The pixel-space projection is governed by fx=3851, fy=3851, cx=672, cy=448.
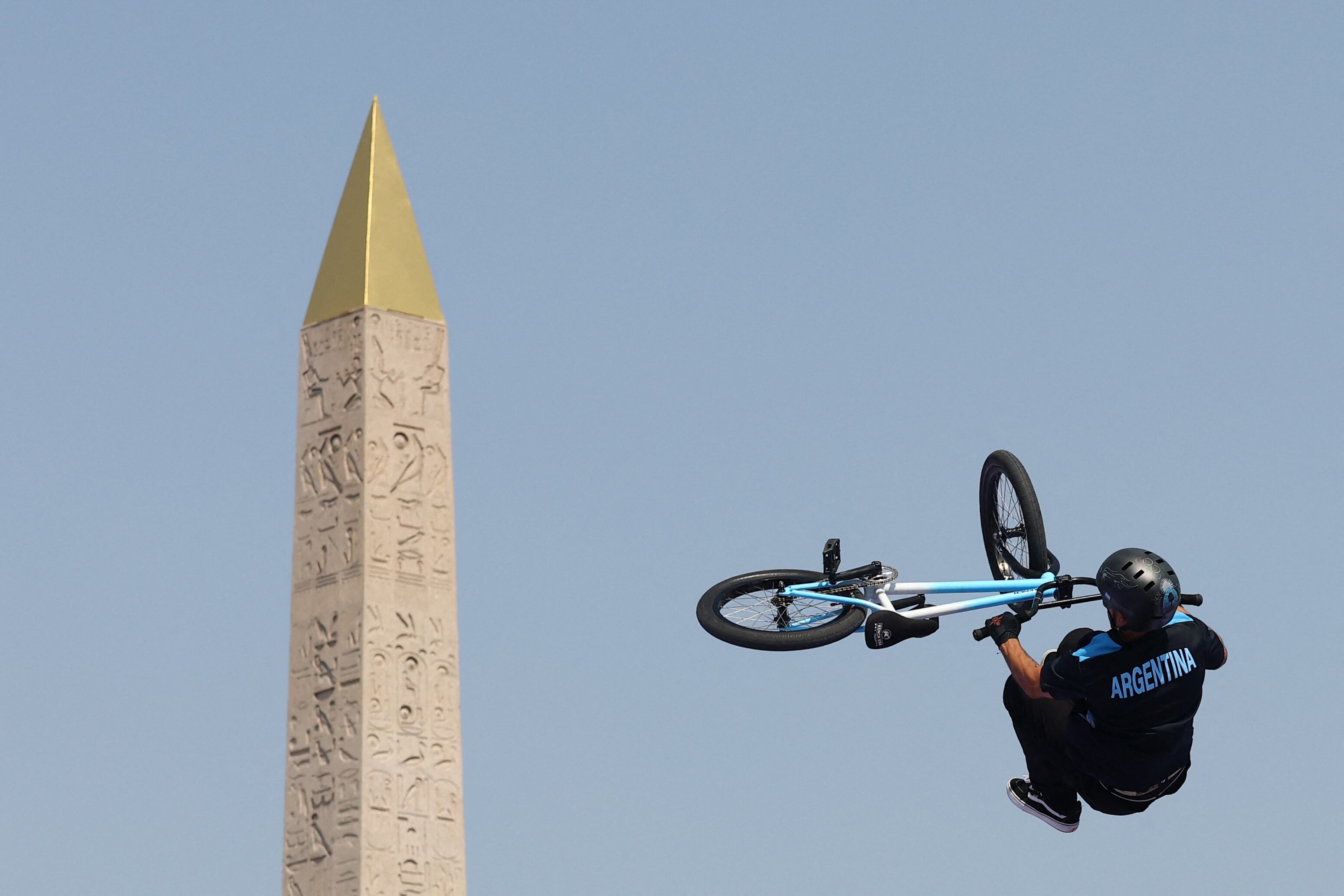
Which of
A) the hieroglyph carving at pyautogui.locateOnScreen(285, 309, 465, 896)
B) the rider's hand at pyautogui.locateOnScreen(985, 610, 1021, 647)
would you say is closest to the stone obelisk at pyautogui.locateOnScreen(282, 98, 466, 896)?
the hieroglyph carving at pyautogui.locateOnScreen(285, 309, 465, 896)

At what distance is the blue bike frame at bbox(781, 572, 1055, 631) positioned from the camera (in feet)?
85.5

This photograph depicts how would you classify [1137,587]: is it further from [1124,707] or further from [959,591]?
[959,591]

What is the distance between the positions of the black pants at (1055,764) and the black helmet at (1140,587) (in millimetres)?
1095

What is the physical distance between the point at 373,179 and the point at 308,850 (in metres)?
4.52

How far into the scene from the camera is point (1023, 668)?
24719 millimetres

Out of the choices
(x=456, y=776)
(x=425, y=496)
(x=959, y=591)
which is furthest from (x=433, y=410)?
(x=959, y=591)

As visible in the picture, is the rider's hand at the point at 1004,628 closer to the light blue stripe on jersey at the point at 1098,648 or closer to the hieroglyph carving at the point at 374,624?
the light blue stripe on jersey at the point at 1098,648

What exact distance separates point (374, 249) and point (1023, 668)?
16.4 ft

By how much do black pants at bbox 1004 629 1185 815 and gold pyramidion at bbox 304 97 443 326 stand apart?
4.67 metres

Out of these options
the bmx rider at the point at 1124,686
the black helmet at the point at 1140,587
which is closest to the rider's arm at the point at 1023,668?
the bmx rider at the point at 1124,686

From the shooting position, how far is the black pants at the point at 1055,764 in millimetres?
25078

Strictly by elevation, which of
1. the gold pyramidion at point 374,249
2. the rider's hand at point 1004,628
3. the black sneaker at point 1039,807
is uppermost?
the gold pyramidion at point 374,249

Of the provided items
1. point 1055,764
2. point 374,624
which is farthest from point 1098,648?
point 374,624

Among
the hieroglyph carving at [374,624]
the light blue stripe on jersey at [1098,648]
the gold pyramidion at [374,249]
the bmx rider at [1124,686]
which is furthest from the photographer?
the gold pyramidion at [374,249]
